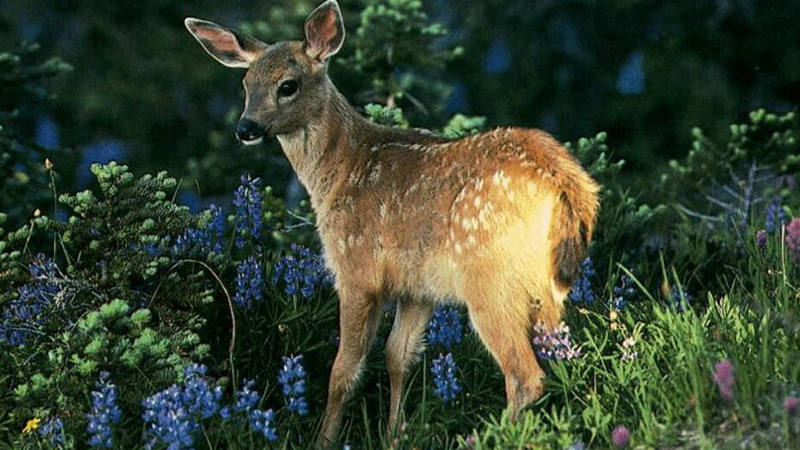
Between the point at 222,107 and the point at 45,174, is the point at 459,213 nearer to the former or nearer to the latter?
the point at 45,174

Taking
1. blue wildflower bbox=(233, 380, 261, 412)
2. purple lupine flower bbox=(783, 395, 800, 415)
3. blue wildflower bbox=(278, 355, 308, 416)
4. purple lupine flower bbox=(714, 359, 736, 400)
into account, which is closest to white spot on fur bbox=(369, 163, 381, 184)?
blue wildflower bbox=(278, 355, 308, 416)

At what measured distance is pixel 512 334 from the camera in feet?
22.6

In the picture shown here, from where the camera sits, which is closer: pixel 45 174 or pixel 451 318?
pixel 451 318

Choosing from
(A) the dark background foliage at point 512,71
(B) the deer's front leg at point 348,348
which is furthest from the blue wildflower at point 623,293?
(A) the dark background foliage at point 512,71

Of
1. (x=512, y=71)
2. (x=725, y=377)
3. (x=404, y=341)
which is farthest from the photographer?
(x=512, y=71)

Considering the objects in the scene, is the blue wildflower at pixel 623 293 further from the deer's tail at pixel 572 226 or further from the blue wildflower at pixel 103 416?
the blue wildflower at pixel 103 416

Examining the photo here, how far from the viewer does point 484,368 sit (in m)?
7.61

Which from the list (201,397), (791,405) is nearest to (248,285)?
(201,397)

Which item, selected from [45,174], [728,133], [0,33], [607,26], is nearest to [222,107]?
[0,33]

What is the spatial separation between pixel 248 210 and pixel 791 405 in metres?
3.27

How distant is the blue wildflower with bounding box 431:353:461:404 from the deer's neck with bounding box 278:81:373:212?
1.03 meters

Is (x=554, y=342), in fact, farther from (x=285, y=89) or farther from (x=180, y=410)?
(x=285, y=89)

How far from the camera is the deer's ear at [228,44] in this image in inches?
322

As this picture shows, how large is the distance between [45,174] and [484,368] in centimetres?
380
